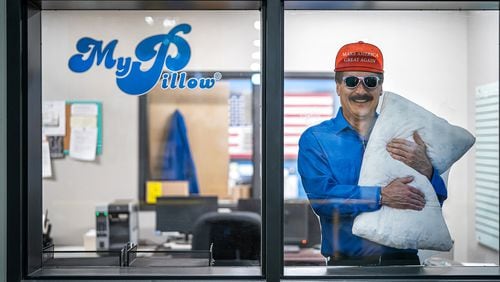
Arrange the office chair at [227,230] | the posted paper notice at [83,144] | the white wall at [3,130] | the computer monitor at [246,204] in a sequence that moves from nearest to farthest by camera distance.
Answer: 1. the white wall at [3,130]
2. the office chair at [227,230]
3. the computer monitor at [246,204]
4. the posted paper notice at [83,144]

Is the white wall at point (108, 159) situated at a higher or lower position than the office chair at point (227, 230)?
higher

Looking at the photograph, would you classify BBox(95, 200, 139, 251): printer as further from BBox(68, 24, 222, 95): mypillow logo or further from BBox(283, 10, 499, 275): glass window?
BBox(283, 10, 499, 275): glass window

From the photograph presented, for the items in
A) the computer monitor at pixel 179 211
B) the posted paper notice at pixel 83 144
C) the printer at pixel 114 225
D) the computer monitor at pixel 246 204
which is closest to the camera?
the printer at pixel 114 225

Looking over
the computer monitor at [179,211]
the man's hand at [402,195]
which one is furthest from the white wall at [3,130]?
the computer monitor at [179,211]

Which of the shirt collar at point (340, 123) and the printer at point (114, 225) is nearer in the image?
the shirt collar at point (340, 123)

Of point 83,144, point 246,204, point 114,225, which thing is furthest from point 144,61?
point 83,144

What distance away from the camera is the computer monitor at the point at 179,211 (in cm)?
419

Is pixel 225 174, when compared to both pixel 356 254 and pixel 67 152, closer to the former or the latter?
pixel 67 152

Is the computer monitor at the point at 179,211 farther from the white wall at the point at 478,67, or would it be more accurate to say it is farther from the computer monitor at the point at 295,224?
the white wall at the point at 478,67

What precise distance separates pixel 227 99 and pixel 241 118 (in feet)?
0.69

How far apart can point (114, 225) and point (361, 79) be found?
244 centimetres

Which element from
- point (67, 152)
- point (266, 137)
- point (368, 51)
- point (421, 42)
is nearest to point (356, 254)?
point (266, 137)

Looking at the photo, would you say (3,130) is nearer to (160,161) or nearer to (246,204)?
(246,204)

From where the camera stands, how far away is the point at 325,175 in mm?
2320
